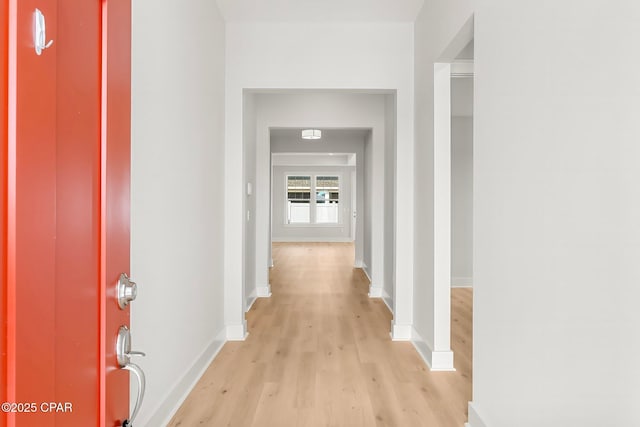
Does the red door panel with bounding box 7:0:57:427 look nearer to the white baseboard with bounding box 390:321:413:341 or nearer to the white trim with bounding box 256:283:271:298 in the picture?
the white baseboard with bounding box 390:321:413:341

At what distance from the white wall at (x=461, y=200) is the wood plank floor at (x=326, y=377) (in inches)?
53.4

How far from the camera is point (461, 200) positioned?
6.09 m

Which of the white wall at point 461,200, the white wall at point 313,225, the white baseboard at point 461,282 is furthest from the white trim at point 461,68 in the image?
the white wall at point 313,225

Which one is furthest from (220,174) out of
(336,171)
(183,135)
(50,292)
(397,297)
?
(336,171)

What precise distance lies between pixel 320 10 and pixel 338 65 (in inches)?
18.4

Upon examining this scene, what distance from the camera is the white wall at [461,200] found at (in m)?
6.00

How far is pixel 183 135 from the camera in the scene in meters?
2.39
